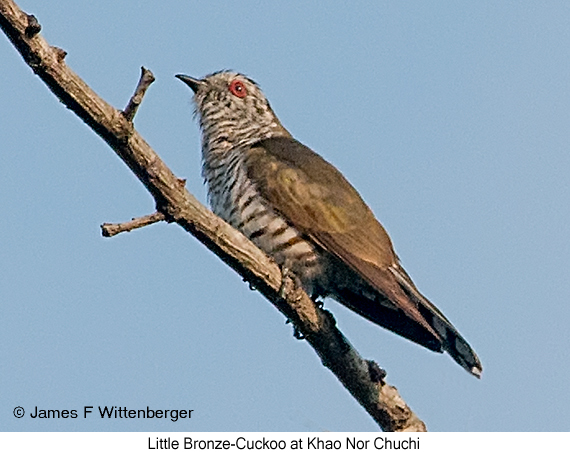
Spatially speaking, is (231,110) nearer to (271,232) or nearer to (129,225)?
(271,232)

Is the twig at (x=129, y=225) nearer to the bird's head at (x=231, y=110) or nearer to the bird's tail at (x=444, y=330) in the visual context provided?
the bird's tail at (x=444, y=330)

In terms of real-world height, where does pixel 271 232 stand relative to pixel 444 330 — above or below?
above

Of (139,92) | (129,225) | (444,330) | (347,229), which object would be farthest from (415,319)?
(139,92)

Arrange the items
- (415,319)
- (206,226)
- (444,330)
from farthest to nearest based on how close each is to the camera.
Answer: (444,330) < (415,319) < (206,226)

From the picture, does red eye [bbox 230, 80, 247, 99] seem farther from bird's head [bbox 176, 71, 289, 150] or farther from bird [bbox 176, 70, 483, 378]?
bird [bbox 176, 70, 483, 378]
